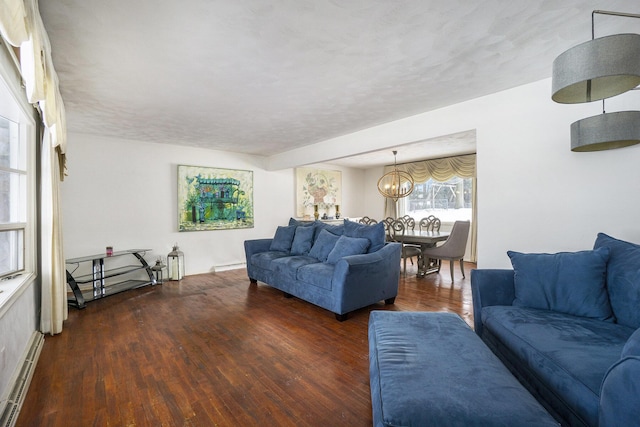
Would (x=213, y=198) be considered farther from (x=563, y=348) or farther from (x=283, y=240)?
(x=563, y=348)

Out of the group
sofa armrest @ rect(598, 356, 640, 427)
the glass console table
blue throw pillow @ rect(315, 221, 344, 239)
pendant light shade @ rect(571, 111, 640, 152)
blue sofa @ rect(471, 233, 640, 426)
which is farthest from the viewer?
blue throw pillow @ rect(315, 221, 344, 239)

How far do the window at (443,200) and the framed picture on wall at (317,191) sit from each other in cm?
188

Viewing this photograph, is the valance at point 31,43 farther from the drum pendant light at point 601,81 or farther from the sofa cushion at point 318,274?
the sofa cushion at point 318,274

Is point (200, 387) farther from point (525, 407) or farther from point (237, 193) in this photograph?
point (237, 193)

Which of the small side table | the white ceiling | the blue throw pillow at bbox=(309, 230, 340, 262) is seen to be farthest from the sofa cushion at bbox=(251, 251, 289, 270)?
the white ceiling

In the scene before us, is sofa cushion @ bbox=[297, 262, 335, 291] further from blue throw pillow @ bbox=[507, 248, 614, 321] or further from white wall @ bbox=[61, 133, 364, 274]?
white wall @ bbox=[61, 133, 364, 274]

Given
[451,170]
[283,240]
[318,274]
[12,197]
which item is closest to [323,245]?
[318,274]

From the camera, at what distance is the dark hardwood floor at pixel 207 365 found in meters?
1.68

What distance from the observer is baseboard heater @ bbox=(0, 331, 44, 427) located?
163 cm

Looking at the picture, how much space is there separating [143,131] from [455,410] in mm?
4774

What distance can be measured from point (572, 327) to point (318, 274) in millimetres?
2198

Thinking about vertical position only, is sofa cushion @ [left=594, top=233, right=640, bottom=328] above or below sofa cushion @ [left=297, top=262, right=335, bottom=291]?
above

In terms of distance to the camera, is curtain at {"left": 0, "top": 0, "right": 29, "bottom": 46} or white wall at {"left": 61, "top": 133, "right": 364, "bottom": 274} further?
white wall at {"left": 61, "top": 133, "right": 364, "bottom": 274}

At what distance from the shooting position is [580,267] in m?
1.87
